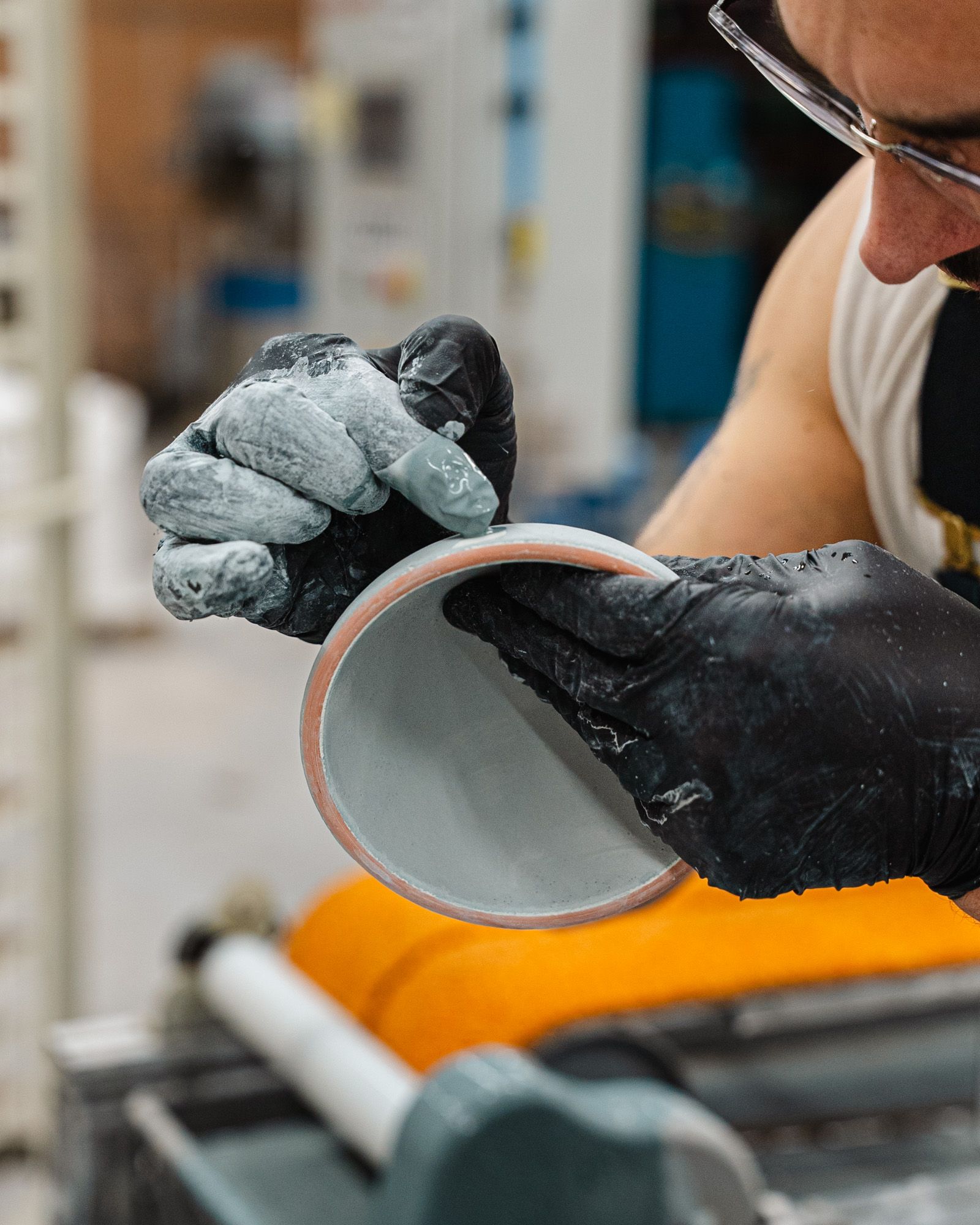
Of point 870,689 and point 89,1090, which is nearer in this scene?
point 870,689

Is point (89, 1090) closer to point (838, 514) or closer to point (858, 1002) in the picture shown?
point (858, 1002)

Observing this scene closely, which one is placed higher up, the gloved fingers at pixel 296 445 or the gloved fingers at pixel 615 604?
the gloved fingers at pixel 296 445

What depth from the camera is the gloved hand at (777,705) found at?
48 centimetres

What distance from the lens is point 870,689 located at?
49 centimetres

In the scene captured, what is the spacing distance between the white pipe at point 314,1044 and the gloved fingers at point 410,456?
0.71m

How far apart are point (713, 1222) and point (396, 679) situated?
0.70 m

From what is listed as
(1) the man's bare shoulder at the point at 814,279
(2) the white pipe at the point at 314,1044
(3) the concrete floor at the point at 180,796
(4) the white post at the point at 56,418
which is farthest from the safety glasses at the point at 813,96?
(3) the concrete floor at the point at 180,796

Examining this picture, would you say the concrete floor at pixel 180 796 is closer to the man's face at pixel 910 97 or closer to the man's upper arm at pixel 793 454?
the man's upper arm at pixel 793 454

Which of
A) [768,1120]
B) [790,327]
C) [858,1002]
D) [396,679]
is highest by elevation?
[790,327]

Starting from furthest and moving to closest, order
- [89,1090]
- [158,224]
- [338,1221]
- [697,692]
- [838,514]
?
[158,224] < [89,1090] < [338,1221] < [838,514] < [697,692]


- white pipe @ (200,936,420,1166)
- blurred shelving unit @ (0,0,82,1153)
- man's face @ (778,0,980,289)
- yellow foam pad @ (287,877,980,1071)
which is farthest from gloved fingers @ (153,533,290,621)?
blurred shelving unit @ (0,0,82,1153)

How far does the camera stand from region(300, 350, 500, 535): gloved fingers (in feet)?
1.53

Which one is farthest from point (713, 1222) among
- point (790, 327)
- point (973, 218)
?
point (973, 218)

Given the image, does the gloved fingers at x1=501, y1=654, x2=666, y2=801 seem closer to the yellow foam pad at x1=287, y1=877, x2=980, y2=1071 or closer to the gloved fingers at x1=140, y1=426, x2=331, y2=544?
the gloved fingers at x1=140, y1=426, x2=331, y2=544
